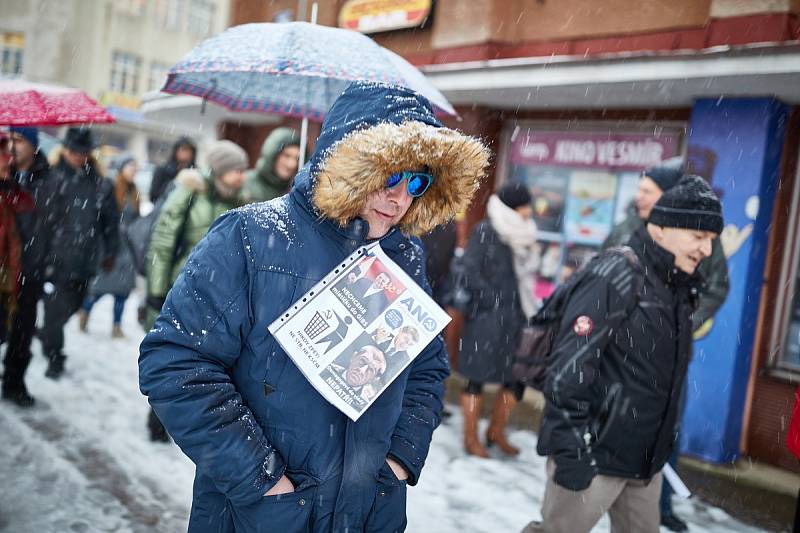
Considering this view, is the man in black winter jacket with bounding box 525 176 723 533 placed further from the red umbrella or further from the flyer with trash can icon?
the red umbrella

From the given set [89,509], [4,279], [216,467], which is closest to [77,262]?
[4,279]

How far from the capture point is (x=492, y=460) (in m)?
5.31

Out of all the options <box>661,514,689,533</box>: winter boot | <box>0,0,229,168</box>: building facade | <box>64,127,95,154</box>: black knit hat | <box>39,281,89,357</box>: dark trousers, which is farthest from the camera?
<box>0,0,229,168</box>: building facade

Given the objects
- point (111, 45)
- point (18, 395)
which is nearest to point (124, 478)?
point (18, 395)

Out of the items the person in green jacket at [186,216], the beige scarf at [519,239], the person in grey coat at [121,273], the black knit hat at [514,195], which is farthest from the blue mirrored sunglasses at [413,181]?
the person in grey coat at [121,273]

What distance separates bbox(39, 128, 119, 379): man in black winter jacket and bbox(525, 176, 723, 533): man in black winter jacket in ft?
15.5

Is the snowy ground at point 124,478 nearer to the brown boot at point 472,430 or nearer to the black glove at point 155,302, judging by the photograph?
the brown boot at point 472,430

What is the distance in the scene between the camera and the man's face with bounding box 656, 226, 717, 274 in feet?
9.05

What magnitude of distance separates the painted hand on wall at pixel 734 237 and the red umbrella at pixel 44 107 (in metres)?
5.16

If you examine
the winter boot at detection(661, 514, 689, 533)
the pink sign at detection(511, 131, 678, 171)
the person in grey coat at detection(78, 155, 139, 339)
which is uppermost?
the pink sign at detection(511, 131, 678, 171)

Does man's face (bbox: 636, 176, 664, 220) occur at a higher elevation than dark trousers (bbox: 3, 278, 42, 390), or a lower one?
higher

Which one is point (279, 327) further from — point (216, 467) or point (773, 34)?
point (773, 34)

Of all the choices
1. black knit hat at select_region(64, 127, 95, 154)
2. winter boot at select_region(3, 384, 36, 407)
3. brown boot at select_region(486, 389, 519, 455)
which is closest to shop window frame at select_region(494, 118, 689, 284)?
brown boot at select_region(486, 389, 519, 455)

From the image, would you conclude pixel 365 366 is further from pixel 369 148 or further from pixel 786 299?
pixel 786 299
